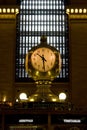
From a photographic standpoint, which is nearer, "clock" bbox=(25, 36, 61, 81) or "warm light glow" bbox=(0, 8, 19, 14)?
"clock" bbox=(25, 36, 61, 81)

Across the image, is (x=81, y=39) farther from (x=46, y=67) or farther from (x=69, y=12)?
(x=46, y=67)

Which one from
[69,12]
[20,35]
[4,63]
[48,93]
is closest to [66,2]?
[69,12]

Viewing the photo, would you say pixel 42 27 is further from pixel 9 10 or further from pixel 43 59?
pixel 43 59

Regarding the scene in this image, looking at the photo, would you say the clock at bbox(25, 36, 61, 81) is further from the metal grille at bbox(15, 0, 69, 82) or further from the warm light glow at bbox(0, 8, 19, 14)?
the metal grille at bbox(15, 0, 69, 82)

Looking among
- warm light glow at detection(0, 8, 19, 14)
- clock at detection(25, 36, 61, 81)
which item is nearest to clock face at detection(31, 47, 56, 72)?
clock at detection(25, 36, 61, 81)

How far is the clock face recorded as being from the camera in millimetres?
3219

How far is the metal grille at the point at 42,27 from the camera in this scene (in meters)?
26.3

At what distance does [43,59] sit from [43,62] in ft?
0.11

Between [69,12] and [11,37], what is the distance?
11.5 feet

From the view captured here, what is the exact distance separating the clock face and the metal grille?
897 inches

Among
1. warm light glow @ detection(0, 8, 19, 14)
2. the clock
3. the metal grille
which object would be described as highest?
warm light glow @ detection(0, 8, 19, 14)

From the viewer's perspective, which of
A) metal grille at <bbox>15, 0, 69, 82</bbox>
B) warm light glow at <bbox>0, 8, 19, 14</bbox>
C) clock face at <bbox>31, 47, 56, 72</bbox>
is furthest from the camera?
metal grille at <bbox>15, 0, 69, 82</bbox>

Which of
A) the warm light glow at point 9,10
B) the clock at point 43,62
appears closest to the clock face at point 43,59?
the clock at point 43,62

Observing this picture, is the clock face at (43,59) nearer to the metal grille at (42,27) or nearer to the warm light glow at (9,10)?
the warm light glow at (9,10)
